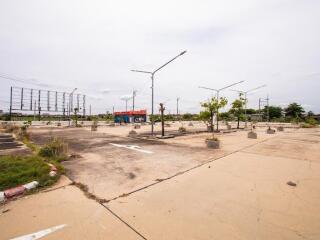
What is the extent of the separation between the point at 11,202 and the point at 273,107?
106902 millimetres

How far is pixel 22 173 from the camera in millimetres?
5539

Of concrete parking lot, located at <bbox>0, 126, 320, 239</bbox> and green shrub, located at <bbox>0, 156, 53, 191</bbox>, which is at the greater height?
green shrub, located at <bbox>0, 156, 53, 191</bbox>

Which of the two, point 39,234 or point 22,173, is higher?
point 22,173

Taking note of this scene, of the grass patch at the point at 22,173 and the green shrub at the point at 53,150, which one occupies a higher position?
the green shrub at the point at 53,150

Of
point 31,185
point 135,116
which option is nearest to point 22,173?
point 31,185

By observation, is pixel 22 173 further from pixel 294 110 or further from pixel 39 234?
pixel 294 110

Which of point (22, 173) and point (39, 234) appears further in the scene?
point (22, 173)

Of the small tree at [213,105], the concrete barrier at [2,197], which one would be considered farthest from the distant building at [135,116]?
the concrete barrier at [2,197]

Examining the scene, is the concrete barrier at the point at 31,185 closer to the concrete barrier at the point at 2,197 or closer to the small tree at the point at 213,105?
the concrete barrier at the point at 2,197

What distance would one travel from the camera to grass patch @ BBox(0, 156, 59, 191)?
16.7ft

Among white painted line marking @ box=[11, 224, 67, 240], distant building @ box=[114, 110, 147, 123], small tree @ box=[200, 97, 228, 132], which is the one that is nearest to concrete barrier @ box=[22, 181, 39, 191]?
white painted line marking @ box=[11, 224, 67, 240]

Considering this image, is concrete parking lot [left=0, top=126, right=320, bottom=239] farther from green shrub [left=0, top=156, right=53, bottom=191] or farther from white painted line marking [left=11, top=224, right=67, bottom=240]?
green shrub [left=0, top=156, right=53, bottom=191]

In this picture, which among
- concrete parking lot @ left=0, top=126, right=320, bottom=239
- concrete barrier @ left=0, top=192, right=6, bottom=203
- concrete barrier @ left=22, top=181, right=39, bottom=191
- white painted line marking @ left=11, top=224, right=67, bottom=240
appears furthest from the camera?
concrete barrier @ left=22, top=181, right=39, bottom=191

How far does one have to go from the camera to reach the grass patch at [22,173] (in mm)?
5098
